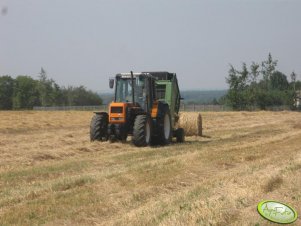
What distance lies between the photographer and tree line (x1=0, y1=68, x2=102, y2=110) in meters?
109

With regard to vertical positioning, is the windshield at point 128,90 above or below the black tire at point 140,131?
above

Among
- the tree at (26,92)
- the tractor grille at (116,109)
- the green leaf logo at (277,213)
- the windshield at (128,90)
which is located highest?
the tree at (26,92)

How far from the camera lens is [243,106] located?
7769cm

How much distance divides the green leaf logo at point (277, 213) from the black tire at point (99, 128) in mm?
10976

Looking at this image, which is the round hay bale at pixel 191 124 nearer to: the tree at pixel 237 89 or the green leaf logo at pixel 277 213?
the green leaf logo at pixel 277 213

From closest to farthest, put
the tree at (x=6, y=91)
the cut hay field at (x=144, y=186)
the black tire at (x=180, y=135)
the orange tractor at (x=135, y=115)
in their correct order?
the cut hay field at (x=144, y=186) → the orange tractor at (x=135, y=115) → the black tire at (x=180, y=135) → the tree at (x=6, y=91)

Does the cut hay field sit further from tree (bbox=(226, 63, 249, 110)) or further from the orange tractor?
tree (bbox=(226, 63, 249, 110))

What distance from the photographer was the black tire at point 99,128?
16.8 m

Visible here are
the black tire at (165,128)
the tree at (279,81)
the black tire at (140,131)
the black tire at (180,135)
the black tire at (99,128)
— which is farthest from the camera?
the tree at (279,81)

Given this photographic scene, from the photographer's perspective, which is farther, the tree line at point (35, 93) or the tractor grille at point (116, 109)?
the tree line at point (35, 93)

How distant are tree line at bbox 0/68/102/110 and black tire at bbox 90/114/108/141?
298ft

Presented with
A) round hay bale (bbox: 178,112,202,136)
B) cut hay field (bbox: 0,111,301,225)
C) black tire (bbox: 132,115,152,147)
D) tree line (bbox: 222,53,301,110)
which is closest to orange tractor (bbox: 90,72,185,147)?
black tire (bbox: 132,115,152,147)

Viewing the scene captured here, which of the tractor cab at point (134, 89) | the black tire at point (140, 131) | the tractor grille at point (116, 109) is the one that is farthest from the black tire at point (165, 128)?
the tractor grille at point (116, 109)

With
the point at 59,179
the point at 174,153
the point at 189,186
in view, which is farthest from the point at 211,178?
the point at 174,153
